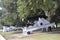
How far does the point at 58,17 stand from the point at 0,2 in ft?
35.3

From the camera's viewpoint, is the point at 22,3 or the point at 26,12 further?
the point at 26,12

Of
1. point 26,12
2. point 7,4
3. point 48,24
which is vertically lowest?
point 48,24

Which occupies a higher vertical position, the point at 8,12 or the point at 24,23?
the point at 8,12

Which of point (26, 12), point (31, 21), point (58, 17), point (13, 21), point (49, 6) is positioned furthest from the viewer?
point (31, 21)

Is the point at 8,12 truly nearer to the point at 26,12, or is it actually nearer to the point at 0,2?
the point at 0,2

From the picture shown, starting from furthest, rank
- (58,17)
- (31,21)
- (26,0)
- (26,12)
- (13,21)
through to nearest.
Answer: (31,21), (13,21), (58,17), (26,12), (26,0)

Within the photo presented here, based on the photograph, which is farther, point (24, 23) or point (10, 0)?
point (24, 23)

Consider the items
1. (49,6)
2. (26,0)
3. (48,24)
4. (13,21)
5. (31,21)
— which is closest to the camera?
(49,6)

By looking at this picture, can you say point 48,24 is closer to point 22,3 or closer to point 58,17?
point 58,17

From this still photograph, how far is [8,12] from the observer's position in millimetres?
28906

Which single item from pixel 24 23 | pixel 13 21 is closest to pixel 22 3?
pixel 13 21

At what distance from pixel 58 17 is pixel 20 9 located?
8.71m

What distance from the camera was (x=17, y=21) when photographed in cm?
2905

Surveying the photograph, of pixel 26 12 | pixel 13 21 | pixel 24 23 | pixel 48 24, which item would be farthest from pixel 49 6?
pixel 24 23
